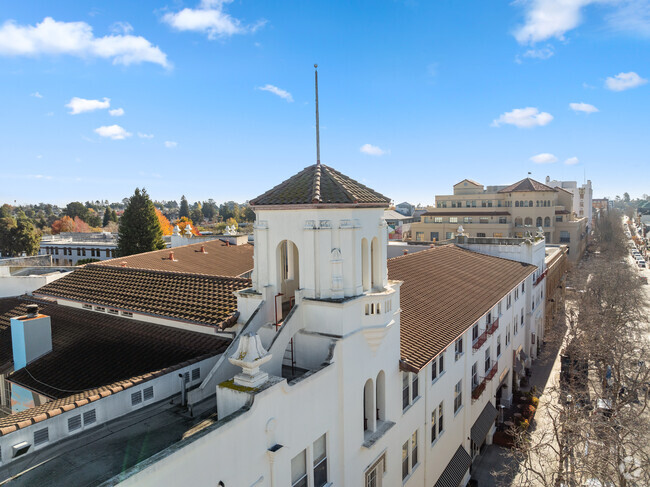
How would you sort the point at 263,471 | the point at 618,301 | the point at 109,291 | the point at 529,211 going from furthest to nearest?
the point at 529,211 < the point at 618,301 < the point at 109,291 < the point at 263,471

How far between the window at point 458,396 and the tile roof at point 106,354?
40.6 ft

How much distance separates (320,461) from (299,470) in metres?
0.89

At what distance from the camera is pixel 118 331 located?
58.4 ft

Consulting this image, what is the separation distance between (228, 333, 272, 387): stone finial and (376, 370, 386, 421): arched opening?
5.56 m

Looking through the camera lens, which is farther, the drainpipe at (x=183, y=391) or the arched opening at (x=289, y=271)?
the arched opening at (x=289, y=271)

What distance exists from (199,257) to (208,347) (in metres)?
20.5

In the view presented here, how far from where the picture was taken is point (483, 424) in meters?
24.5

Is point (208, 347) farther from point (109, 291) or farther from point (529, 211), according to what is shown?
point (529, 211)

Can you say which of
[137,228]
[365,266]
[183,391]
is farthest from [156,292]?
[137,228]

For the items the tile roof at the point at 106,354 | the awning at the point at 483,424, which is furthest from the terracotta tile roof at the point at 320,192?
the awning at the point at 483,424

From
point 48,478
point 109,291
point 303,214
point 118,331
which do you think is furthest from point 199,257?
point 48,478

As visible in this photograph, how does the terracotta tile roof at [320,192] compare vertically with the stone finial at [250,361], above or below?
above

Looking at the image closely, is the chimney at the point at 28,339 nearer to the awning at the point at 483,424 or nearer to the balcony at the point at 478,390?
the balcony at the point at 478,390

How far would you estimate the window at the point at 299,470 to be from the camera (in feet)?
36.8
